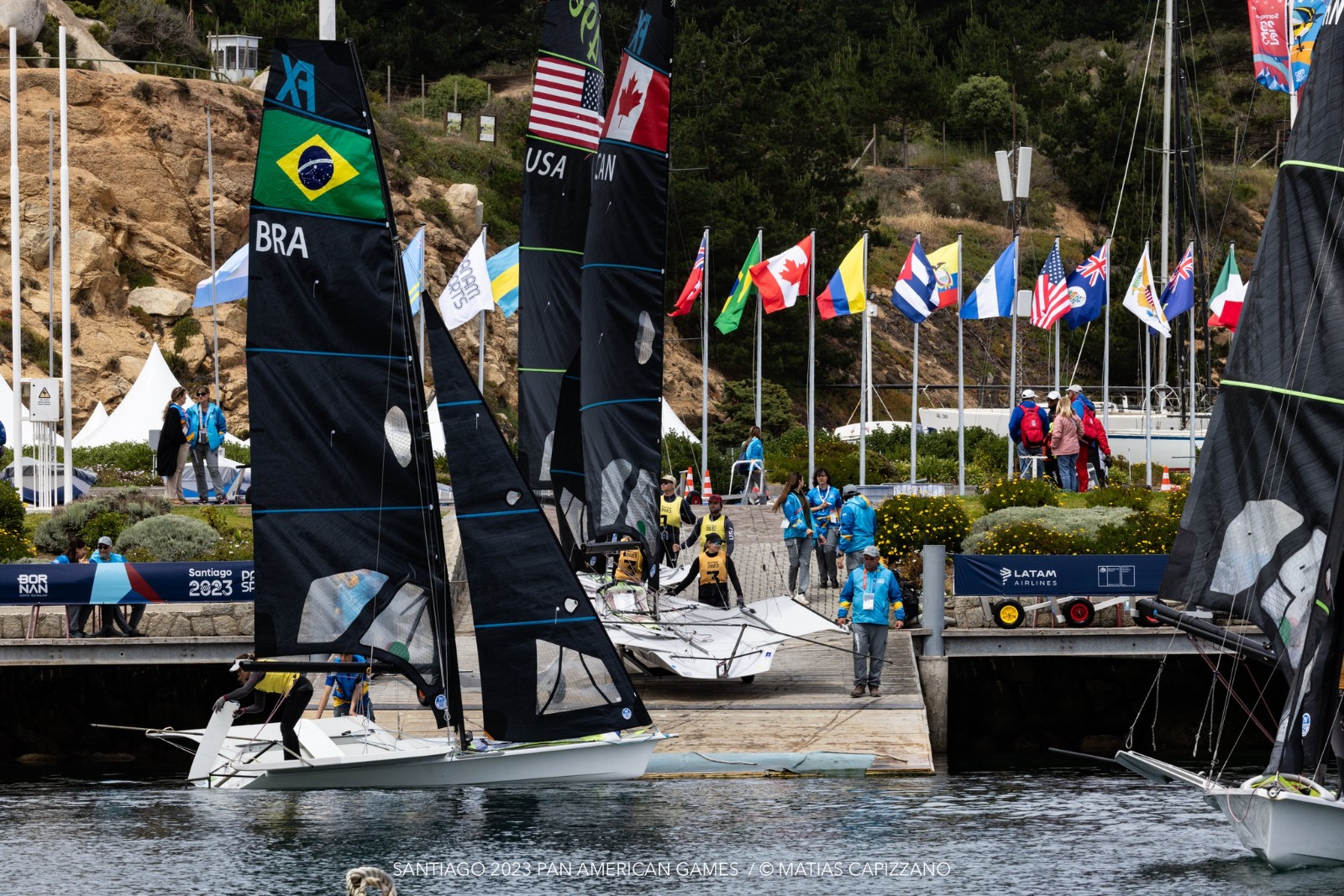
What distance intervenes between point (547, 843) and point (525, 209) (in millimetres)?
10457

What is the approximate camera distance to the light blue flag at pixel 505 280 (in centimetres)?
3759

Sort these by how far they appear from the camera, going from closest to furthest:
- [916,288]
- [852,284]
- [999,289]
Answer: [916,288] < [852,284] < [999,289]

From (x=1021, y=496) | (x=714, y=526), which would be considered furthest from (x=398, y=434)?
(x=1021, y=496)

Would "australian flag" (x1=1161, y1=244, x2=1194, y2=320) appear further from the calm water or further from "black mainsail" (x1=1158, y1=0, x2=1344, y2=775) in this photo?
"black mainsail" (x1=1158, y1=0, x2=1344, y2=775)

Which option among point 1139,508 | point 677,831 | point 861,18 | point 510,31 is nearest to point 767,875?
point 677,831

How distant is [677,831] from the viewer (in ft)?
60.6

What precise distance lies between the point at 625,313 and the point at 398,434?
529 centimetres

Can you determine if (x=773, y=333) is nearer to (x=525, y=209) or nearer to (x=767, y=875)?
(x=525, y=209)

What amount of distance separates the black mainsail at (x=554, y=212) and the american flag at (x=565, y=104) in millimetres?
12

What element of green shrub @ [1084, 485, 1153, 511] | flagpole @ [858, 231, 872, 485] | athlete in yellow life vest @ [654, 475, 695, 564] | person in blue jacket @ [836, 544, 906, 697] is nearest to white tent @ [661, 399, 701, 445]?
flagpole @ [858, 231, 872, 485]

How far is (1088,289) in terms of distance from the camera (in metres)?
39.2

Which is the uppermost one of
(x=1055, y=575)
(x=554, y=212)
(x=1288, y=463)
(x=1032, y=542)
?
(x=554, y=212)

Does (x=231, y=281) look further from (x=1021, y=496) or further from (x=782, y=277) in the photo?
(x=1021, y=496)

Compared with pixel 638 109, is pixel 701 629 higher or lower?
lower
